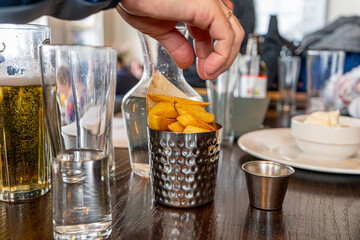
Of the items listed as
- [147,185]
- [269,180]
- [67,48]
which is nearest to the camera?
[67,48]

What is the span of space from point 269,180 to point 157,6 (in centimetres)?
28

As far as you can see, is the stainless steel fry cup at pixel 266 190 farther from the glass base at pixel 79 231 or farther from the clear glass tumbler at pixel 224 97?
the clear glass tumbler at pixel 224 97

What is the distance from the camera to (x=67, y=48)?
0.41 meters

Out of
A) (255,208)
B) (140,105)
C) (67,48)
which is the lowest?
(255,208)

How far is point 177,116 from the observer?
569 millimetres

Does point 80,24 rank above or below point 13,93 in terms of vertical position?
above

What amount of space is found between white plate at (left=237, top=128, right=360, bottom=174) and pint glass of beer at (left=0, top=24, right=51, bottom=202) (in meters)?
0.43

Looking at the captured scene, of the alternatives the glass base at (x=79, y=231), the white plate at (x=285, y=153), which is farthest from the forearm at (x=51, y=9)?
the white plate at (x=285, y=153)

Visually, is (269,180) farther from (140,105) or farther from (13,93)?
(13,93)

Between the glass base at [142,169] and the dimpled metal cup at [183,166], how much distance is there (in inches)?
5.4

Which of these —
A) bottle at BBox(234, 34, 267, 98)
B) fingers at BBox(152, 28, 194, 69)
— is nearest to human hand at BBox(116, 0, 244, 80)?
fingers at BBox(152, 28, 194, 69)

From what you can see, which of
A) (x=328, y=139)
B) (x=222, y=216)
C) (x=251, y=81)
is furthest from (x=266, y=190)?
(x=251, y=81)

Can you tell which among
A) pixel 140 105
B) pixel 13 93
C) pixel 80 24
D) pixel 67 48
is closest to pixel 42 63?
pixel 67 48

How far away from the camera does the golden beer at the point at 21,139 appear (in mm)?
552
